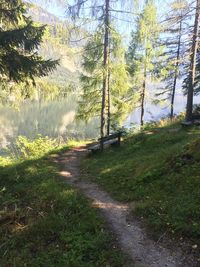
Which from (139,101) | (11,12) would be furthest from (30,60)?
(139,101)

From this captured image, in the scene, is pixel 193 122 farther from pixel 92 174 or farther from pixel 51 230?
pixel 51 230

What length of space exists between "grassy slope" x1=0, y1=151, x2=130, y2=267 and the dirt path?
13.1 inches

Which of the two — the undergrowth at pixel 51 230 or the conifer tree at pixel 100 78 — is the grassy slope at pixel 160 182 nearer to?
the undergrowth at pixel 51 230

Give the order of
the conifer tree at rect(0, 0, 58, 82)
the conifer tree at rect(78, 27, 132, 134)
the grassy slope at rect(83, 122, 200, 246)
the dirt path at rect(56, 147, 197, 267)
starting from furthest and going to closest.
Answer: the conifer tree at rect(78, 27, 132, 134)
the conifer tree at rect(0, 0, 58, 82)
the grassy slope at rect(83, 122, 200, 246)
the dirt path at rect(56, 147, 197, 267)

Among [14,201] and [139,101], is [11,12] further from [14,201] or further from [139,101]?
[139,101]

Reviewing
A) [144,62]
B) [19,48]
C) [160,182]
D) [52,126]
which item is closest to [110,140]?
[19,48]

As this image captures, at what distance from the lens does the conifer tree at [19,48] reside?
38.6ft

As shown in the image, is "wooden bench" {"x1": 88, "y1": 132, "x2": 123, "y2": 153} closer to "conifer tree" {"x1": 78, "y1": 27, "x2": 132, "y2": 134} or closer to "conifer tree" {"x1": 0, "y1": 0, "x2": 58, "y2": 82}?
"conifer tree" {"x1": 78, "y1": 27, "x2": 132, "y2": 134}

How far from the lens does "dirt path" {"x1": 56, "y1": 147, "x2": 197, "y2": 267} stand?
662cm

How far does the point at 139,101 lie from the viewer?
101ft

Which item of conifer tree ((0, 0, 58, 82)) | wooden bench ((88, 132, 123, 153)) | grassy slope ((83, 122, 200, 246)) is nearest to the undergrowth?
grassy slope ((83, 122, 200, 246))

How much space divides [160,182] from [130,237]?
3025 millimetres

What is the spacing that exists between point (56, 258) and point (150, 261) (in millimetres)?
2025

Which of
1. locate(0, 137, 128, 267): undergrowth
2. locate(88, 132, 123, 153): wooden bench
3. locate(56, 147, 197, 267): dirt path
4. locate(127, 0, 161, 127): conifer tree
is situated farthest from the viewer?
locate(127, 0, 161, 127): conifer tree
